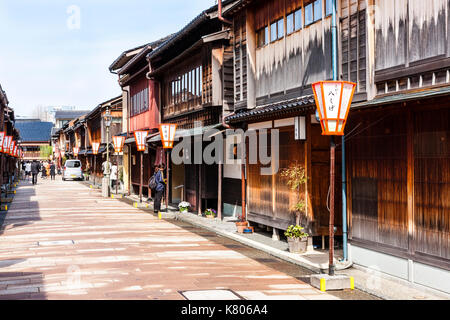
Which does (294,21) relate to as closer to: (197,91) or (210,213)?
(197,91)

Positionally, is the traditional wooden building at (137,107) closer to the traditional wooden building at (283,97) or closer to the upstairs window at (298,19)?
the traditional wooden building at (283,97)

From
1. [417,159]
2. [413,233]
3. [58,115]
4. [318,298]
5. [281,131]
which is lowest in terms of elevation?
[318,298]

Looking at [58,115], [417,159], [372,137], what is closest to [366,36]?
[372,137]

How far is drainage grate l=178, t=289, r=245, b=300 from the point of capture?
841cm

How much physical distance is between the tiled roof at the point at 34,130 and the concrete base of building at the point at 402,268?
109 m

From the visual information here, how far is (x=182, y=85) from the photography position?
24172mm

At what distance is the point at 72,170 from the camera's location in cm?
5625

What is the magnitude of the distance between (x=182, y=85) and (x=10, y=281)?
52.4 ft

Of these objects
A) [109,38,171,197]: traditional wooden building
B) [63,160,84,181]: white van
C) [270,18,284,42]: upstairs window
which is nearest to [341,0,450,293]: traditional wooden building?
[270,18,284,42]: upstairs window

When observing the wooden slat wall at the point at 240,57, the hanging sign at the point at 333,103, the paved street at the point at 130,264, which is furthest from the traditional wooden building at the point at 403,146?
the wooden slat wall at the point at 240,57

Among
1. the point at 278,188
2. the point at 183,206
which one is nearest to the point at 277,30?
the point at 278,188

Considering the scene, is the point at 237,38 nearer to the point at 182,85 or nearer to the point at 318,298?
the point at 182,85

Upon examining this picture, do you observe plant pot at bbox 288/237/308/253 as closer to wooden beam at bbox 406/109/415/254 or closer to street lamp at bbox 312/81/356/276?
street lamp at bbox 312/81/356/276

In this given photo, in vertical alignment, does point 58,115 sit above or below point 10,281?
above
